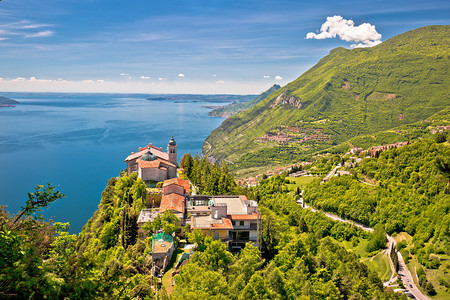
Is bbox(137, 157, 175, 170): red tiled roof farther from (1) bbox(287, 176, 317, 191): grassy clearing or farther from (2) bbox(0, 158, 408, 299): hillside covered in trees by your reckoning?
(1) bbox(287, 176, 317, 191): grassy clearing

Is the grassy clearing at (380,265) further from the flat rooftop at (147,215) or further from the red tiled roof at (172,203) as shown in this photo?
the flat rooftop at (147,215)

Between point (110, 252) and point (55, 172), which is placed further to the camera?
point (55, 172)

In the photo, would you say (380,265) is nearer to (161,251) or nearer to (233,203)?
(233,203)

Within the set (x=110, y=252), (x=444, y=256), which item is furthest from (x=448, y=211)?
(x=110, y=252)

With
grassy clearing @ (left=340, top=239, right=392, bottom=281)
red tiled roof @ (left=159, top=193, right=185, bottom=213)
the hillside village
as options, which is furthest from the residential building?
grassy clearing @ (left=340, top=239, right=392, bottom=281)

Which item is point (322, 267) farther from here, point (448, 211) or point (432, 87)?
point (432, 87)

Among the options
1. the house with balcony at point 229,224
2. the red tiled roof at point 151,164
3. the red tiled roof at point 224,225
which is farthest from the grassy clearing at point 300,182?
the red tiled roof at point 224,225

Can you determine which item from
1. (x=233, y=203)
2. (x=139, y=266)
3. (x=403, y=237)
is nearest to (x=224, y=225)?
(x=233, y=203)
